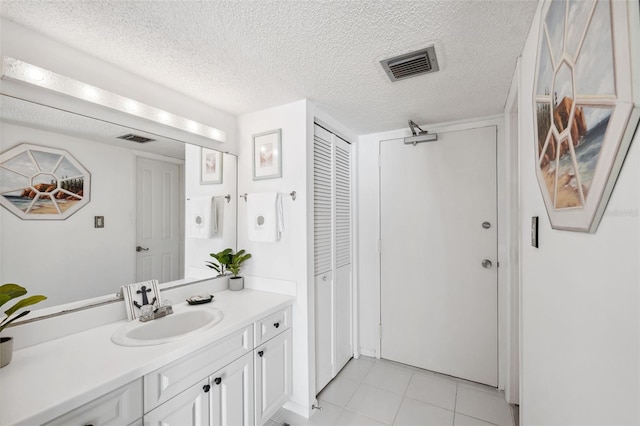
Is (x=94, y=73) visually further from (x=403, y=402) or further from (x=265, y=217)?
(x=403, y=402)

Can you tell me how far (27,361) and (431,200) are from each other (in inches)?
107

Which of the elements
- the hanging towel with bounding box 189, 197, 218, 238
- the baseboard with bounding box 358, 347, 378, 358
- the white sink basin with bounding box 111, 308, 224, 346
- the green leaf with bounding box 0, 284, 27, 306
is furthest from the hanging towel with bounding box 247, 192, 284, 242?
the baseboard with bounding box 358, 347, 378, 358

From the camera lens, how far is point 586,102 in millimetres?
562

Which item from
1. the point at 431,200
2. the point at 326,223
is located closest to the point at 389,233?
the point at 431,200

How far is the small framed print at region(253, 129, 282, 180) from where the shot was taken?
6.63 feet

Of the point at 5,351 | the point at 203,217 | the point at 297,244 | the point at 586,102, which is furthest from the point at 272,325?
the point at 586,102

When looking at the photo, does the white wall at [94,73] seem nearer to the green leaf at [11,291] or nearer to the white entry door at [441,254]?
the green leaf at [11,291]

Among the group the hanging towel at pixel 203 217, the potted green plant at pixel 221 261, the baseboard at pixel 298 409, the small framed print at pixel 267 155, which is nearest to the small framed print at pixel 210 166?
the hanging towel at pixel 203 217

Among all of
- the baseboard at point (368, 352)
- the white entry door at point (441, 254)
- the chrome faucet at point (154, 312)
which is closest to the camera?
the chrome faucet at point (154, 312)

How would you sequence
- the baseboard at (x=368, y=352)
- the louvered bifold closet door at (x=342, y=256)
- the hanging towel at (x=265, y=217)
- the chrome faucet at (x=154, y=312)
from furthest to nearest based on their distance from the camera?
the baseboard at (x=368, y=352) → the louvered bifold closet door at (x=342, y=256) → the hanging towel at (x=265, y=217) → the chrome faucet at (x=154, y=312)

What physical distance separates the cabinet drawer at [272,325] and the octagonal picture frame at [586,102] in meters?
1.52

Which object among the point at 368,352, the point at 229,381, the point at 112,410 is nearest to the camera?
the point at 112,410

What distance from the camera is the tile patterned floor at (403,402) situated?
1860 mm

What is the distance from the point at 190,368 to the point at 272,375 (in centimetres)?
67
